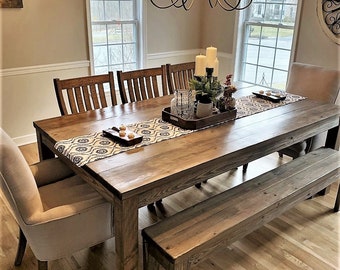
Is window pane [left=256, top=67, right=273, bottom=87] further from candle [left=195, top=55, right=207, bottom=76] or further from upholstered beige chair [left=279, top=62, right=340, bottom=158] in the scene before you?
candle [left=195, top=55, right=207, bottom=76]

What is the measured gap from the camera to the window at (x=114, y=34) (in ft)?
12.8

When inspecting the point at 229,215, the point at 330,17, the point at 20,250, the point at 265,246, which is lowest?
the point at 265,246

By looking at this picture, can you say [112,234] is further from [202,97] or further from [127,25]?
[127,25]

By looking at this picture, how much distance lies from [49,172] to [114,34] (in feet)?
8.29

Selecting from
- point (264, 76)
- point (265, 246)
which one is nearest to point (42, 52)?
point (264, 76)

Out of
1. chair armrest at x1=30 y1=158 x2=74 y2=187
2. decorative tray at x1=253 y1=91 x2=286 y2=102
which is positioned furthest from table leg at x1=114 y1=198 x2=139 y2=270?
decorative tray at x1=253 y1=91 x2=286 y2=102

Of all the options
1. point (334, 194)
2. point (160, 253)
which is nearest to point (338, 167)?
point (334, 194)

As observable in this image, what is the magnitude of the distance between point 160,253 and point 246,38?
3499 millimetres

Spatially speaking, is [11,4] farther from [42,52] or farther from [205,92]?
[205,92]

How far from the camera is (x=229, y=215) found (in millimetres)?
1814

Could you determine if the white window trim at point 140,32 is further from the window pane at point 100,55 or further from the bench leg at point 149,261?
the bench leg at point 149,261

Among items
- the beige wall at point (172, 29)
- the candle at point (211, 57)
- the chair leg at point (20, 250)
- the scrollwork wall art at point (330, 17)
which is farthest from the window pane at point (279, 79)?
the chair leg at point (20, 250)

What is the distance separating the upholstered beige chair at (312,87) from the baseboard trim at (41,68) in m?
2.31

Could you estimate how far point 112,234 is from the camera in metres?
1.82
